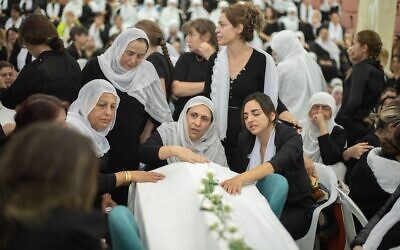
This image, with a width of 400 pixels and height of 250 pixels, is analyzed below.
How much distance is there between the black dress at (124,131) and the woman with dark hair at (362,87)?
5.56 ft

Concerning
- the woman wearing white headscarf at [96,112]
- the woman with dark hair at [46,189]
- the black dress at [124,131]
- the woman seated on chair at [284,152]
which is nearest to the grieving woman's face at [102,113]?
the woman wearing white headscarf at [96,112]

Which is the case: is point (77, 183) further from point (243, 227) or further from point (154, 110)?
point (154, 110)

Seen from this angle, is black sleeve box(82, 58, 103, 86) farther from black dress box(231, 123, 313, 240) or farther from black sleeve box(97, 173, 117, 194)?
black dress box(231, 123, 313, 240)

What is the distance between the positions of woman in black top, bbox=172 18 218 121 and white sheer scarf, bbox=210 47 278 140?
524 mm

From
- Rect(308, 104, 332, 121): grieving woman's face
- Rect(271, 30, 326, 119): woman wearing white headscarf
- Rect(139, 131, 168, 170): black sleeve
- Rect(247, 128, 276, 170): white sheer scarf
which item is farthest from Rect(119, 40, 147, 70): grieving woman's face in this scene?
Rect(271, 30, 326, 119): woman wearing white headscarf

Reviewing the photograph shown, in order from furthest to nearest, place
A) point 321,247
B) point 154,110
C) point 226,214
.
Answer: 1. point 154,110
2. point 321,247
3. point 226,214

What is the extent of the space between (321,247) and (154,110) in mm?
1291

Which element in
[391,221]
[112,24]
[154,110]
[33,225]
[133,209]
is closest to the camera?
[33,225]

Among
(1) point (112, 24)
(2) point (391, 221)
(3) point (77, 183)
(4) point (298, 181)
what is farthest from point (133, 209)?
(1) point (112, 24)

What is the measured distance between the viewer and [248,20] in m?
4.40

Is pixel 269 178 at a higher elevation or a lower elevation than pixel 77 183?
lower

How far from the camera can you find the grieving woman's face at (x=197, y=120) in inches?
159

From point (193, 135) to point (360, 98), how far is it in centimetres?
179

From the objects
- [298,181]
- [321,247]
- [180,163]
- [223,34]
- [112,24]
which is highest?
[223,34]
